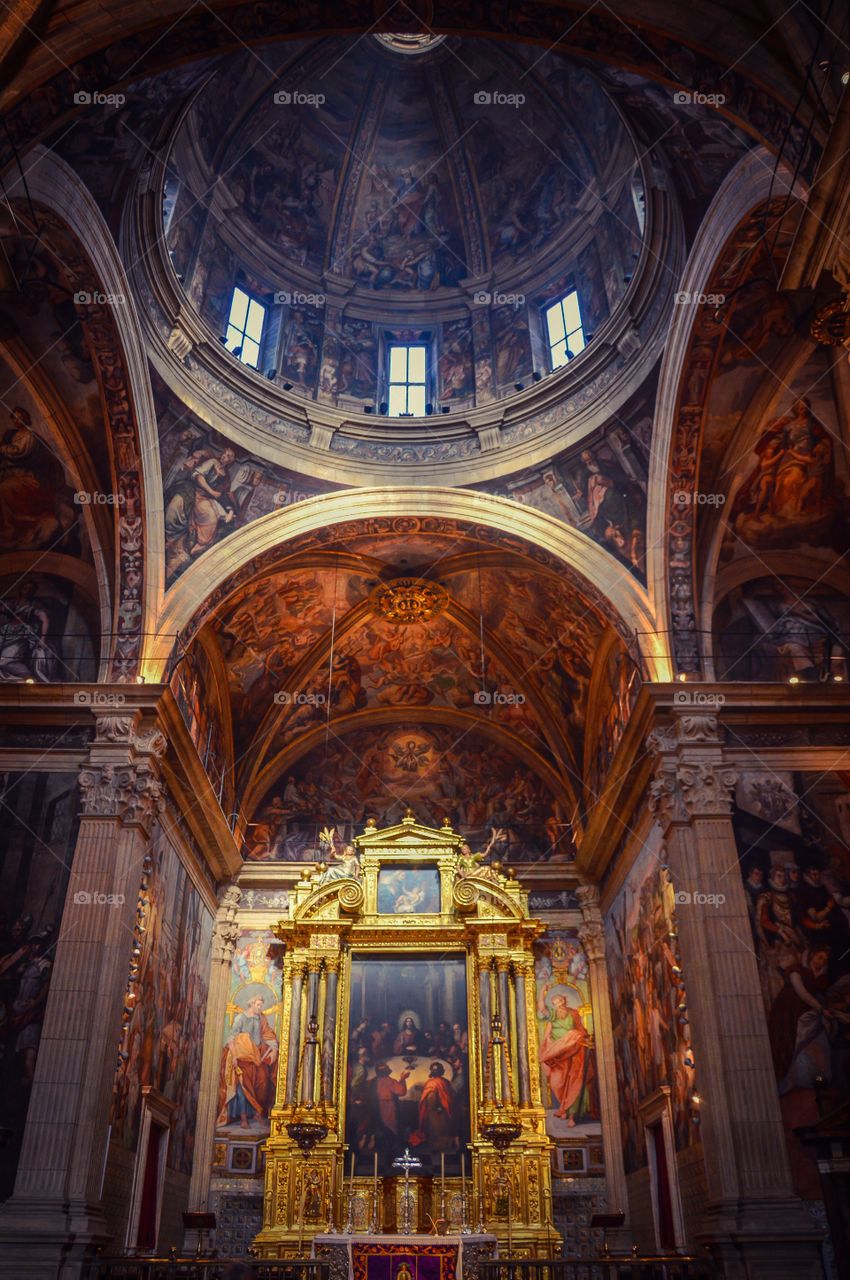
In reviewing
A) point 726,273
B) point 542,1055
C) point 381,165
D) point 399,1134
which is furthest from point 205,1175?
point 381,165

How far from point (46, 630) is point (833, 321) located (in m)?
12.3

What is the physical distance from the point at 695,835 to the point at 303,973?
9.16 m

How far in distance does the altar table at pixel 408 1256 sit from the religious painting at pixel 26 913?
441 centimetres

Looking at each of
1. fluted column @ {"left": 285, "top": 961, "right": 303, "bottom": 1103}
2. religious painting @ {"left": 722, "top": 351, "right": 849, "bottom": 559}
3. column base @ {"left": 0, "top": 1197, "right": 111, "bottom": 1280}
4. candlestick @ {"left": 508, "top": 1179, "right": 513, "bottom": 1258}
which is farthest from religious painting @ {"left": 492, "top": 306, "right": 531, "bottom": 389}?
column base @ {"left": 0, "top": 1197, "right": 111, "bottom": 1280}

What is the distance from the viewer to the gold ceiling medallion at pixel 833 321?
8180 mm

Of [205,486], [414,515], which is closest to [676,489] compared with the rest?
[414,515]

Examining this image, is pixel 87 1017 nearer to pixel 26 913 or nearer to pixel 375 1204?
pixel 26 913

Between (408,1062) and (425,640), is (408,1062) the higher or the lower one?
the lower one

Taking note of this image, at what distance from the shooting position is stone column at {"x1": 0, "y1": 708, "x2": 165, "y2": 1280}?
37.3 ft

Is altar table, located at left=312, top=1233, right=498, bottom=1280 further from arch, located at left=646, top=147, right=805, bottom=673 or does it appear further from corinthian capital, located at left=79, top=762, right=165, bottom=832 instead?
arch, located at left=646, top=147, right=805, bottom=673

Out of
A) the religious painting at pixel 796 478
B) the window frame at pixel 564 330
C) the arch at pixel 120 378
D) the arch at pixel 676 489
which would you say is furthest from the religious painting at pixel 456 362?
the arch at pixel 120 378

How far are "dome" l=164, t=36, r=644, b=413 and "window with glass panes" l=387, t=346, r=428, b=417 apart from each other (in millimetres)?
292

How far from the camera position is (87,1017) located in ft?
41.6

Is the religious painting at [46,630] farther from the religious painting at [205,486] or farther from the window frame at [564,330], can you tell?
the window frame at [564,330]
